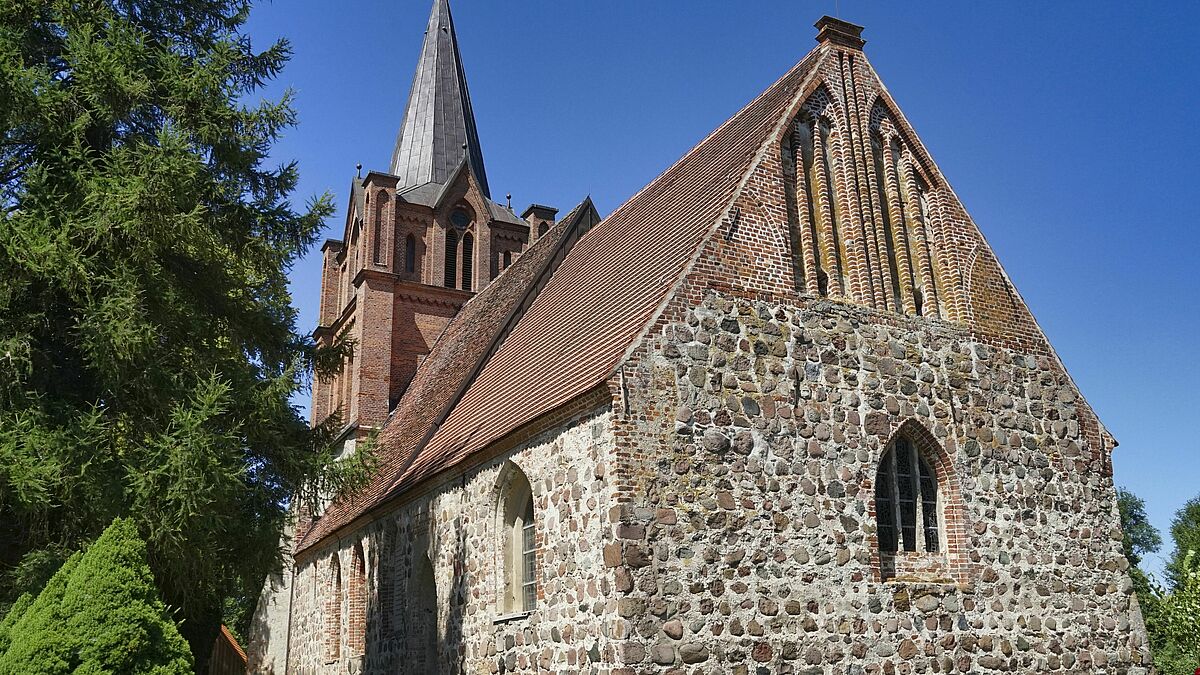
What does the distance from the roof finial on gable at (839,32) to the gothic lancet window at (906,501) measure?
586 cm

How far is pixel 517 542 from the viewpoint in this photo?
42.7ft

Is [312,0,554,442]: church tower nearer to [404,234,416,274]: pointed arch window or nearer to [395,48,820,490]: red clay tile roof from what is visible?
[404,234,416,274]: pointed arch window

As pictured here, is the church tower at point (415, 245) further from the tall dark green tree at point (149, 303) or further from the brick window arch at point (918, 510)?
the brick window arch at point (918, 510)

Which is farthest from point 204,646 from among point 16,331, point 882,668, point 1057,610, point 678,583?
point 1057,610

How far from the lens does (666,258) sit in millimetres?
12750

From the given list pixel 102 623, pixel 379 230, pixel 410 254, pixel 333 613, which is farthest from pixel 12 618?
pixel 410 254

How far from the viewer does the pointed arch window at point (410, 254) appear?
87.5 feet

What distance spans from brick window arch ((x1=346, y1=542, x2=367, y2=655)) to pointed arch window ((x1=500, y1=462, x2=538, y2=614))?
7048 mm

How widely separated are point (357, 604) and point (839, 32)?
13.6m

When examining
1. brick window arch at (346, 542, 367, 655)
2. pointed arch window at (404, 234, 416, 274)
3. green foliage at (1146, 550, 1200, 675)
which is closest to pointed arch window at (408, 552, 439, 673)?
brick window arch at (346, 542, 367, 655)

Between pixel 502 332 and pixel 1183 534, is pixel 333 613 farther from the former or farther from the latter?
pixel 1183 534

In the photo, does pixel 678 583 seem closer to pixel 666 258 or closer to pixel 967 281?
pixel 666 258

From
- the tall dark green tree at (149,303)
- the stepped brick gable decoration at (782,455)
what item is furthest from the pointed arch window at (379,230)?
the tall dark green tree at (149,303)

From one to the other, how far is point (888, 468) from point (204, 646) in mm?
10409
